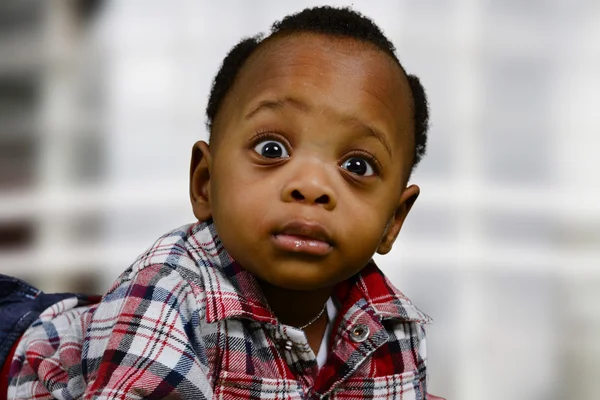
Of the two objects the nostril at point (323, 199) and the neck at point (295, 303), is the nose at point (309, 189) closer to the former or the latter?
the nostril at point (323, 199)

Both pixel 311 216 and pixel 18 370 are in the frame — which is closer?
pixel 311 216

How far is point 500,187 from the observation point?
5.59 feet

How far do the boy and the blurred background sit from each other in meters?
0.73

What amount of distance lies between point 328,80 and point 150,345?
0.93 ft

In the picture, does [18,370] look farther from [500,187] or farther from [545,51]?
[545,51]

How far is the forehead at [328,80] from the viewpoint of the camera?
2.47ft

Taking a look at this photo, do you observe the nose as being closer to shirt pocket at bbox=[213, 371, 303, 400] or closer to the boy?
the boy

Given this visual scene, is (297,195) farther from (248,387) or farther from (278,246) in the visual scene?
(248,387)

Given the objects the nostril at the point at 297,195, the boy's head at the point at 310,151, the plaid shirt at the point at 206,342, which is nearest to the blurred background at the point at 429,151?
the plaid shirt at the point at 206,342

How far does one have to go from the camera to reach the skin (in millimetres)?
722

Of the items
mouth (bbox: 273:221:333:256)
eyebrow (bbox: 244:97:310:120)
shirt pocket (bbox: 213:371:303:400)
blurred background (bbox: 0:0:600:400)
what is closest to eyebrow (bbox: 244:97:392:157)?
eyebrow (bbox: 244:97:310:120)

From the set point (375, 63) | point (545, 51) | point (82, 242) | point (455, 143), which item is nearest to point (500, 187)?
point (455, 143)

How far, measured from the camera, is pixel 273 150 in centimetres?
75

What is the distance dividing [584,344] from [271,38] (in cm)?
105
